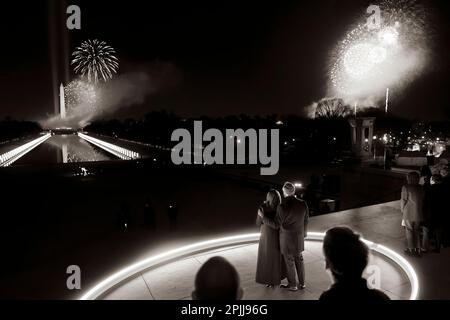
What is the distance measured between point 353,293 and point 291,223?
3199mm

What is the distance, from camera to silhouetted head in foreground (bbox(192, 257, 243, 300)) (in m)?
1.91

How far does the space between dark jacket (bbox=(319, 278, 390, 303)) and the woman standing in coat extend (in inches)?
186

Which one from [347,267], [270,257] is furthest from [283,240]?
[347,267]

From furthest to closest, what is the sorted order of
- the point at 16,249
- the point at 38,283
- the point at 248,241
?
the point at 16,249
the point at 248,241
the point at 38,283

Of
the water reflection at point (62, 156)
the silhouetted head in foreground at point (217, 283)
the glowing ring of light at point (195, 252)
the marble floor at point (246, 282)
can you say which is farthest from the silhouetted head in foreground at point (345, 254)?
the water reflection at point (62, 156)

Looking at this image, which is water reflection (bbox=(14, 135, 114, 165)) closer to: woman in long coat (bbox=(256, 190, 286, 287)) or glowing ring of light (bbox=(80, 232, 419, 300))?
glowing ring of light (bbox=(80, 232, 419, 300))

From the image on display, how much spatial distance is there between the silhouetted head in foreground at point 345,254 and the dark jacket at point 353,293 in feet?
0.14

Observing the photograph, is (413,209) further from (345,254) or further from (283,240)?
(345,254)

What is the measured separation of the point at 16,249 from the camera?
434 inches

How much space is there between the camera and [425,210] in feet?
19.8
